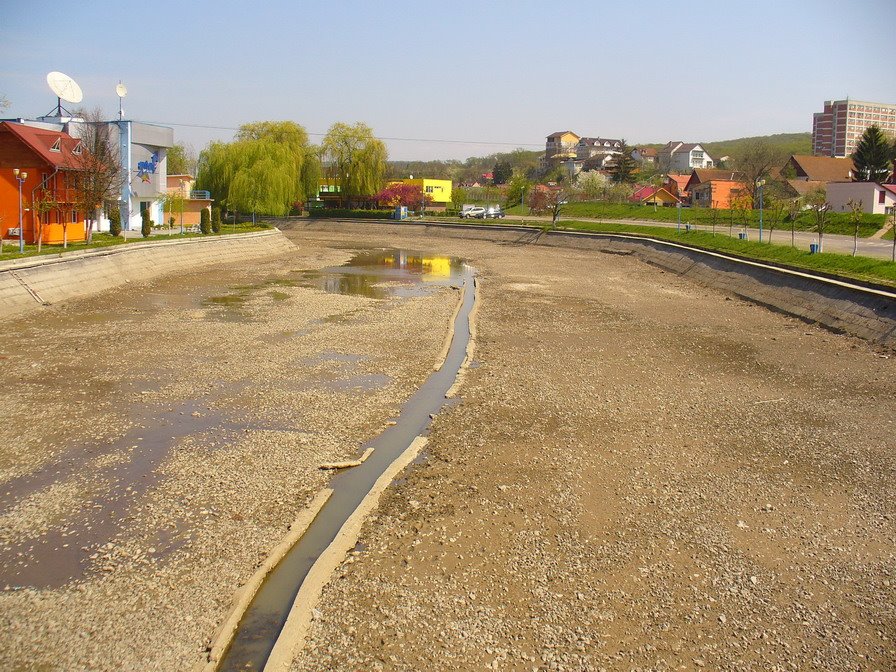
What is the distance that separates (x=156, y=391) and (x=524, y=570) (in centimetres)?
970

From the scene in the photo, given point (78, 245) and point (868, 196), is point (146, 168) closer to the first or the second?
point (78, 245)

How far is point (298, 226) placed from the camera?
83812mm

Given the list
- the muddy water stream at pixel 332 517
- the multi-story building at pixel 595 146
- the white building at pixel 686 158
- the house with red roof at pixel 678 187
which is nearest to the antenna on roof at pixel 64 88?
the muddy water stream at pixel 332 517

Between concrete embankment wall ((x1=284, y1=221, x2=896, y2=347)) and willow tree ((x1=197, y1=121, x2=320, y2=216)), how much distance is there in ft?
90.9

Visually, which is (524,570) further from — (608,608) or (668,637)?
(668,637)

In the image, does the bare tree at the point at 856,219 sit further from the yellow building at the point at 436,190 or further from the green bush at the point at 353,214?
the yellow building at the point at 436,190

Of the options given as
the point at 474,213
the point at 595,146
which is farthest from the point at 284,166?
the point at 595,146

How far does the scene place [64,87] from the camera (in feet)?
158

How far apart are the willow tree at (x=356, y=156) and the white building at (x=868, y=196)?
152 feet

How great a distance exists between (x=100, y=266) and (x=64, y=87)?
22.6 m

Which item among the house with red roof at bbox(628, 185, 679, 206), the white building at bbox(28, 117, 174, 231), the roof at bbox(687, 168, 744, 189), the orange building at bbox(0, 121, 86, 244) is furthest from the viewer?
the house with red roof at bbox(628, 185, 679, 206)

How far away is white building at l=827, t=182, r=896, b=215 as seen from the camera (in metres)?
57.8

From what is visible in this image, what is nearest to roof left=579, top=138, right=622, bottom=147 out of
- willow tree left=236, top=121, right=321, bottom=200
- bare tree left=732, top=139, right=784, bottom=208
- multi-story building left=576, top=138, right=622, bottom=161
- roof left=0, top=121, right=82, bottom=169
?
multi-story building left=576, top=138, right=622, bottom=161

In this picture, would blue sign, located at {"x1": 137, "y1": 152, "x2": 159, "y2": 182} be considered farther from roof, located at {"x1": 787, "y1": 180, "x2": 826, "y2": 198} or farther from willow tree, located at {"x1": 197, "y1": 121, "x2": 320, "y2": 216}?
roof, located at {"x1": 787, "y1": 180, "x2": 826, "y2": 198}
